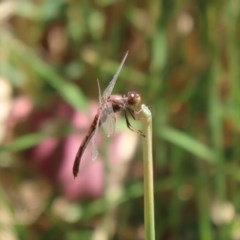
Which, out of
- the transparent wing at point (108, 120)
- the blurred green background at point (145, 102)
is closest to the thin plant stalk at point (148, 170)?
the transparent wing at point (108, 120)

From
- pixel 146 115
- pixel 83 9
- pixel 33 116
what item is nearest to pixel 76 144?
pixel 33 116

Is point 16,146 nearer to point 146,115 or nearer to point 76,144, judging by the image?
point 76,144

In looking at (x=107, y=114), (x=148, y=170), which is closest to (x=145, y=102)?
(x=107, y=114)

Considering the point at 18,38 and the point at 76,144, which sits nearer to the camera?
the point at 76,144

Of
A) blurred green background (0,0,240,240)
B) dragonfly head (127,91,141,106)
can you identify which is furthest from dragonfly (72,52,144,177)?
blurred green background (0,0,240,240)

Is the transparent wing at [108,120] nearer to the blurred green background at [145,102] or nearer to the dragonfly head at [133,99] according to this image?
the dragonfly head at [133,99]

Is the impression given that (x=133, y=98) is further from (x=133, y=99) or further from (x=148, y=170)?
(x=148, y=170)
